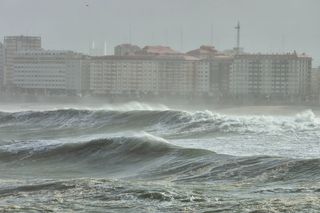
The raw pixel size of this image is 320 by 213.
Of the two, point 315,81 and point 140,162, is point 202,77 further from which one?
point 140,162

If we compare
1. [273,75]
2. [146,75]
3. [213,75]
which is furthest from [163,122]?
[146,75]

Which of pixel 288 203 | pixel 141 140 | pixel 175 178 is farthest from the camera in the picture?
pixel 141 140

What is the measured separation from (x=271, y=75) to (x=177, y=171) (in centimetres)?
11475

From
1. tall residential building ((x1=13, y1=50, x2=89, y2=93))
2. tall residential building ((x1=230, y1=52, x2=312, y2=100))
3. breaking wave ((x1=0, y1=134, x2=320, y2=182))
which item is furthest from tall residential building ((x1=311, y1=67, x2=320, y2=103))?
breaking wave ((x1=0, y1=134, x2=320, y2=182))

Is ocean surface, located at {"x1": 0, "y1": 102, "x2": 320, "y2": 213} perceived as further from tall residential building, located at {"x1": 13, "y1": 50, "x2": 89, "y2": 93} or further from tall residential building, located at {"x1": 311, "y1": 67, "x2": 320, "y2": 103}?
tall residential building, located at {"x1": 13, "y1": 50, "x2": 89, "y2": 93}

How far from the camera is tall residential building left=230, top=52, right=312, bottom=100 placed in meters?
128

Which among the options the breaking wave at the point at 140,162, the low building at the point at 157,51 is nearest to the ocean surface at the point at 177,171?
the breaking wave at the point at 140,162

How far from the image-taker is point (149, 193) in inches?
491

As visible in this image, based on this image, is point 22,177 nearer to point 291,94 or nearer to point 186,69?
point 291,94

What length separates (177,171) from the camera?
54.9ft

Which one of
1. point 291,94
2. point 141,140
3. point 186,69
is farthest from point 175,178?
point 186,69

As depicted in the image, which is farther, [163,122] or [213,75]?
[213,75]

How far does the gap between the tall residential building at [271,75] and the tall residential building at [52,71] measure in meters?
35.8

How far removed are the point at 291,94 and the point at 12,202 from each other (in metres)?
114
